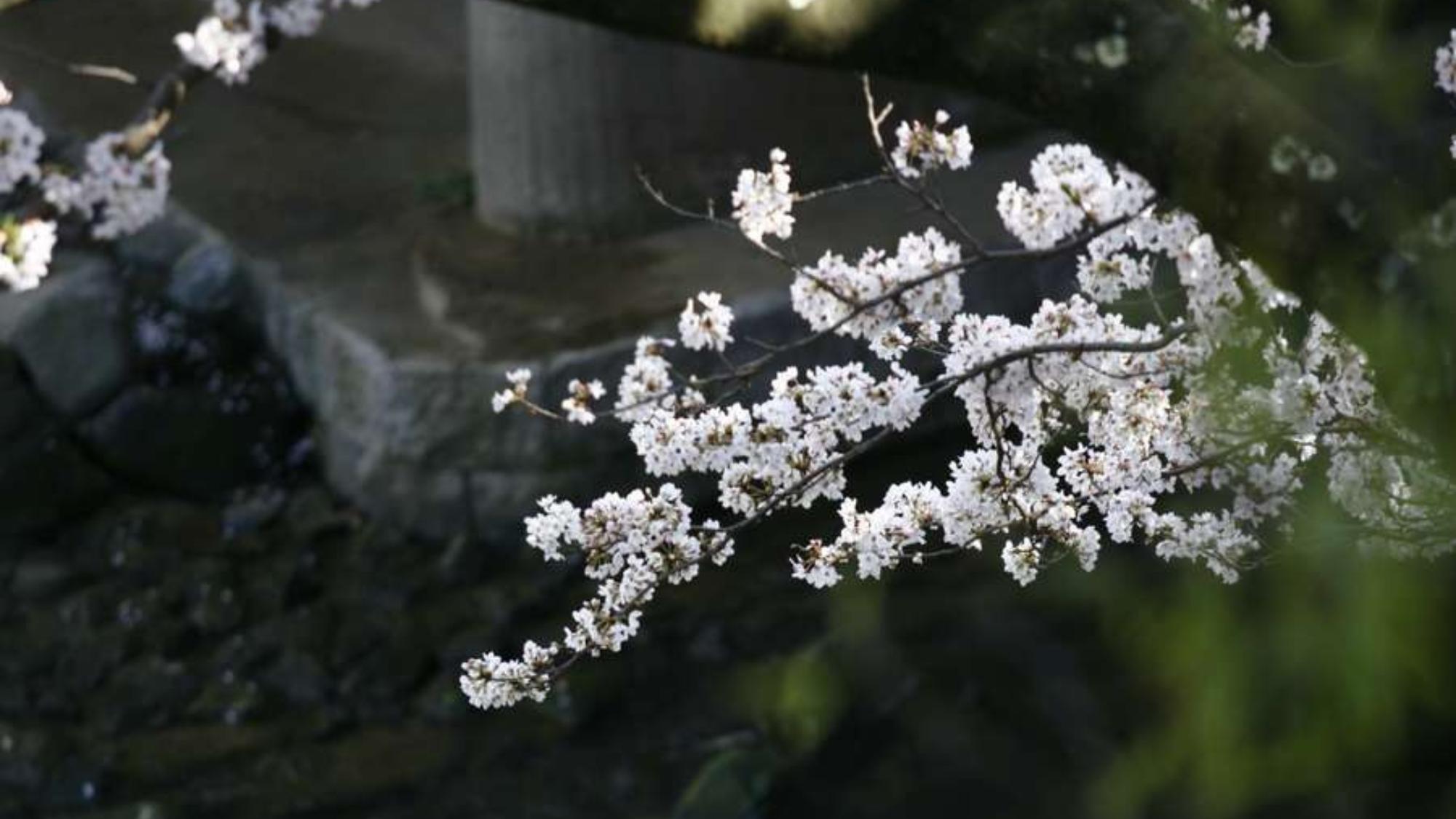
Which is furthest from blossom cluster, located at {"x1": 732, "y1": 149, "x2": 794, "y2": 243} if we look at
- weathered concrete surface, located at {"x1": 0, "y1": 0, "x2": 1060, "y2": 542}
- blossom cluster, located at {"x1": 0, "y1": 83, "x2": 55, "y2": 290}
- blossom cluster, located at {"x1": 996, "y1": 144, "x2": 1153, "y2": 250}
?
weathered concrete surface, located at {"x1": 0, "y1": 0, "x2": 1060, "y2": 542}

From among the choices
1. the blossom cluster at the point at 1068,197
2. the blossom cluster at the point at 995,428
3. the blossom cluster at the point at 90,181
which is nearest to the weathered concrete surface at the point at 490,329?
the blossom cluster at the point at 995,428

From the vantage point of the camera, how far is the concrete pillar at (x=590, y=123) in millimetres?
7512

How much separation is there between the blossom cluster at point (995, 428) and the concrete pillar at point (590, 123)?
4.03m

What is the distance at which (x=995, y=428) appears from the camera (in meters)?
2.94

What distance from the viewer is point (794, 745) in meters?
6.01

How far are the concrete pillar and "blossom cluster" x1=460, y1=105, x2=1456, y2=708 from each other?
13.2ft

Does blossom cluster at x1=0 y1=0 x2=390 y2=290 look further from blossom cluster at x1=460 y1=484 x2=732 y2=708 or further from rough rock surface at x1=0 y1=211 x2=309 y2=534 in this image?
rough rock surface at x1=0 y1=211 x2=309 y2=534

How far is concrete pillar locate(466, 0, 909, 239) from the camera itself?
7512 mm

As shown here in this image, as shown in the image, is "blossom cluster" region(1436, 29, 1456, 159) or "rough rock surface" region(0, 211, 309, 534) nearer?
"blossom cluster" region(1436, 29, 1456, 159)

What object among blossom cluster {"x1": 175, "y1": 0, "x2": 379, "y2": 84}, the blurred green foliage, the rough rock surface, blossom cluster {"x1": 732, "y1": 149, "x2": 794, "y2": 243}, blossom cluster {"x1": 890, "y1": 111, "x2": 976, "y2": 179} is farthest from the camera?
the rough rock surface

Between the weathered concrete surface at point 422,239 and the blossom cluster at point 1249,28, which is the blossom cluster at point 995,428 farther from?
the weathered concrete surface at point 422,239

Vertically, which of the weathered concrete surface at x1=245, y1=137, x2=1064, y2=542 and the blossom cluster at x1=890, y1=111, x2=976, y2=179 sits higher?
the blossom cluster at x1=890, y1=111, x2=976, y2=179

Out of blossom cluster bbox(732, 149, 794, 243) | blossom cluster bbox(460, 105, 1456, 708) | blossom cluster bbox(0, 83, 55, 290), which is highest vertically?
blossom cluster bbox(0, 83, 55, 290)

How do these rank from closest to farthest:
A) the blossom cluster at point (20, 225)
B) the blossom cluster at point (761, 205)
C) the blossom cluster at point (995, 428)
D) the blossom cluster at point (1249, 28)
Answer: the blossom cluster at point (20, 225) < the blossom cluster at point (1249, 28) < the blossom cluster at point (995, 428) < the blossom cluster at point (761, 205)
